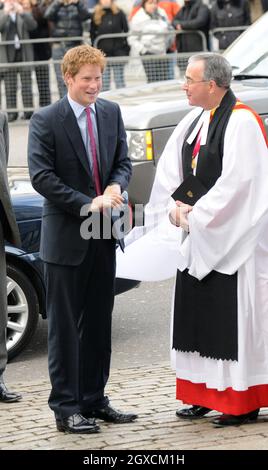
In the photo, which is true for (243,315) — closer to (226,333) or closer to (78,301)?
(226,333)

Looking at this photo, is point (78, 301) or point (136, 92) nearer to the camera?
point (78, 301)

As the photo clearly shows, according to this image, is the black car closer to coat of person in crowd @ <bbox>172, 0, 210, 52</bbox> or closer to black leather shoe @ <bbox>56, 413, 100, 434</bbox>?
black leather shoe @ <bbox>56, 413, 100, 434</bbox>

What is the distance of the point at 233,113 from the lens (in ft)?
19.7

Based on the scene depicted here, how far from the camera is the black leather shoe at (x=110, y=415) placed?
615 centimetres

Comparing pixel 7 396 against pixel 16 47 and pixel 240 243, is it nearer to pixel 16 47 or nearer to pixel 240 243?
pixel 240 243

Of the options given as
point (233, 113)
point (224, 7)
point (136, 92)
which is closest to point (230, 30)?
point (224, 7)

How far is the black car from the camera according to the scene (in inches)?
310

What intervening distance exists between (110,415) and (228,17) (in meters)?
13.9

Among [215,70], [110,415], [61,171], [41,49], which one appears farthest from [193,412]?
[41,49]

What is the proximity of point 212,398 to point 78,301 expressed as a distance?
0.87 meters

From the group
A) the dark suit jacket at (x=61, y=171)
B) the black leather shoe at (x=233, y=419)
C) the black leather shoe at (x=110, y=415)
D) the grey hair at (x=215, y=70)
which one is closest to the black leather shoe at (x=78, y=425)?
the black leather shoe at (x=110, y=415)

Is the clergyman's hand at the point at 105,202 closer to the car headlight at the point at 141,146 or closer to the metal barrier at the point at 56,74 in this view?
the car headlight at the point at 141,146

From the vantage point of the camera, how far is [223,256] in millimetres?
5984
